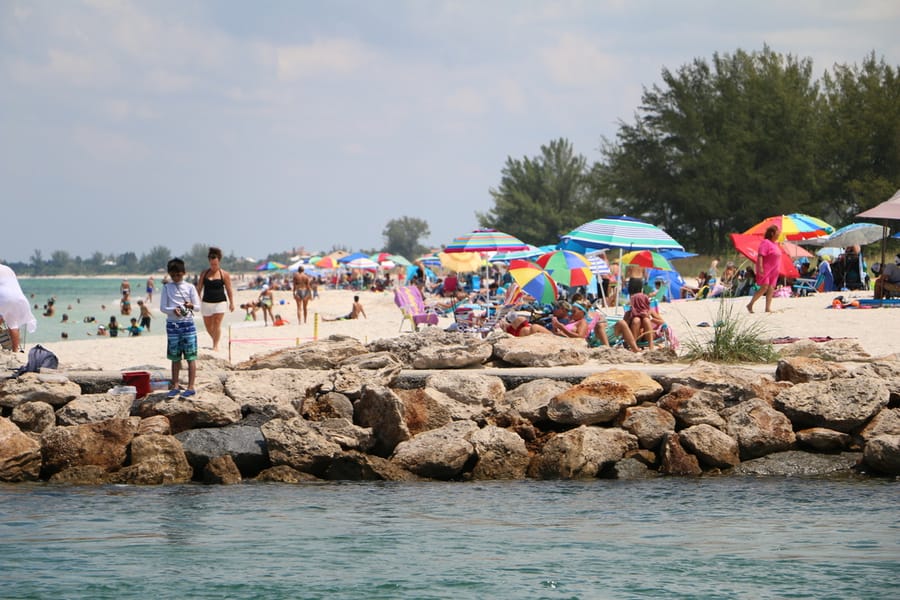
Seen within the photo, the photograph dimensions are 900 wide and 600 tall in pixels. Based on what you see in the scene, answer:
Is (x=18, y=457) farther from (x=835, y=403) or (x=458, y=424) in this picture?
(x=835, y=403)

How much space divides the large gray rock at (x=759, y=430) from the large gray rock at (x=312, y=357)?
4395mm

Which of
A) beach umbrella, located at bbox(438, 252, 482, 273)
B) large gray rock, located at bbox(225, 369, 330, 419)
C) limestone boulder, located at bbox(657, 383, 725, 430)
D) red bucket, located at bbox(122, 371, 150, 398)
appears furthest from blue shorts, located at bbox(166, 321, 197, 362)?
beach umbrella, located at bbox(438, 252, 482, 273)

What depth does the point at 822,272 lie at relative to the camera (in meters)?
23.8

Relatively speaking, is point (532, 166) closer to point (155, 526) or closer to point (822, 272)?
point (822, 272)

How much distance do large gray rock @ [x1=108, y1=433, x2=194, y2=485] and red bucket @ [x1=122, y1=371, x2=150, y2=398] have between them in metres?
1.18

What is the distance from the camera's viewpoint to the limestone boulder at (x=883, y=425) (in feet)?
35.1

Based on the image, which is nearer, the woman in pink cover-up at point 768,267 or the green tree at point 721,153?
the woman in pink cover-up at point 768,267

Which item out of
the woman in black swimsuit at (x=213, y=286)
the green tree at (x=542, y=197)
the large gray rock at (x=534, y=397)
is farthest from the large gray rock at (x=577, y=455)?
the green tree at (x=542, y=197)

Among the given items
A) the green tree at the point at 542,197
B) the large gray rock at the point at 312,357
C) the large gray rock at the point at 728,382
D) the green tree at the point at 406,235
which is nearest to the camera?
the large gray rock at the point at 728,382

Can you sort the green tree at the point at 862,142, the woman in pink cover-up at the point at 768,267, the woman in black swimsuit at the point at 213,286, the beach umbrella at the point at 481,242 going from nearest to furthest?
the woman in black swimsuit at the point at 213,286 < the woman in pink cover-up at the point at 768,267 < the beach umbrella at the point at 481,242 < the green tree at the point at 862,142

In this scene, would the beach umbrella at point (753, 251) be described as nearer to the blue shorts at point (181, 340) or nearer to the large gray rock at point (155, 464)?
the blue shorts at point (181, 340)

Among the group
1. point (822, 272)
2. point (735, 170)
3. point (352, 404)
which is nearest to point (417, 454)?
point (352, 404)

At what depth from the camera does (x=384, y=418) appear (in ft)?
35.6

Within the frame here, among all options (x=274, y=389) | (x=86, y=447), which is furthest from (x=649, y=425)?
(x=86, y=447)
